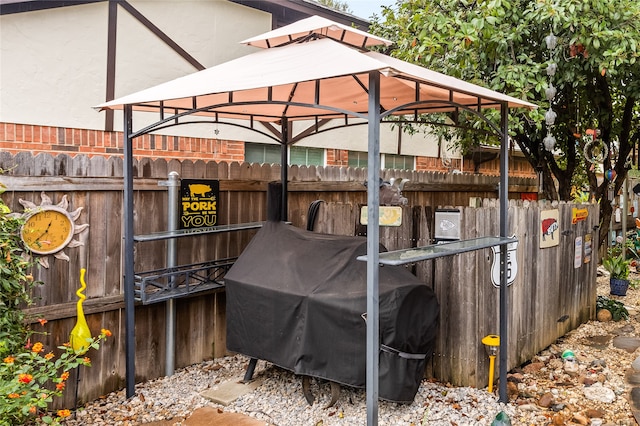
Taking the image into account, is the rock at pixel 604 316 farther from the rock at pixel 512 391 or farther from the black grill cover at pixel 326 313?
the black grill cover at pixel 326 313

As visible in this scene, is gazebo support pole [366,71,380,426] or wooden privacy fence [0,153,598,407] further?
wooden privacy fence [0,153,598,407]

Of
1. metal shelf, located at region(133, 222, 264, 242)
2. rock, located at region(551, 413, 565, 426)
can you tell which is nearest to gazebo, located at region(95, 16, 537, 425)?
metal shelf, located at region(133, 222, 264, 242)

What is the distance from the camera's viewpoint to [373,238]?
9.44 ft

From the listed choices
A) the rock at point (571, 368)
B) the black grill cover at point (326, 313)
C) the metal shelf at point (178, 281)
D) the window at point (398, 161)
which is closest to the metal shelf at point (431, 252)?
the black grill cover at point (326, 313)

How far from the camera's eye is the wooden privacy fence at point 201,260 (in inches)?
150

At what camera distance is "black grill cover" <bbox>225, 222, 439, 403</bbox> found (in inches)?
137

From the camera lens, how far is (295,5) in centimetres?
786

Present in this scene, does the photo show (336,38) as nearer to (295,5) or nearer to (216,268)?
(216,268)

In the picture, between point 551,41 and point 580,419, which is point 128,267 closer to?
point 580,419

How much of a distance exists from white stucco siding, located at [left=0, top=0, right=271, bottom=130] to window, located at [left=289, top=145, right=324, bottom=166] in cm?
192

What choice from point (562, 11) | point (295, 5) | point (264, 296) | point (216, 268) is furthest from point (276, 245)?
point (295, 5)

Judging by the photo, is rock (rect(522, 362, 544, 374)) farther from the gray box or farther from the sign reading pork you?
the sign reading pork you

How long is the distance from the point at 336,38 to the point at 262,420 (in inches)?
118

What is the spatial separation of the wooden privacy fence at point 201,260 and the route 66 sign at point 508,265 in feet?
0.22
